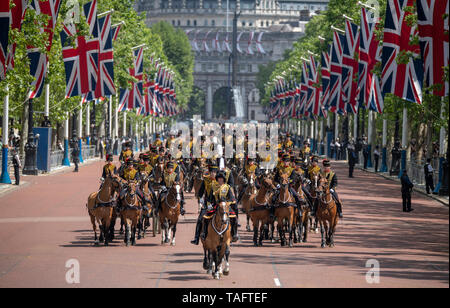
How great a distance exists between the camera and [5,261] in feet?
78.5

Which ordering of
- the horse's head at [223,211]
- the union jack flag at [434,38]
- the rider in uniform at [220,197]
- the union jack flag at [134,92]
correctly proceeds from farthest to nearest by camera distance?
the union jack flag at [134,92]
the union jack flag at [434,38]
the rider in uniform at [220,197]
the horse's head at [223,211]

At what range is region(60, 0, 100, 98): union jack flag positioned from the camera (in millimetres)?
51375

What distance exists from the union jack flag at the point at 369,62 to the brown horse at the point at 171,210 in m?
27.3

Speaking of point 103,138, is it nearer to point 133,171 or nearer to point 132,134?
point 132,134

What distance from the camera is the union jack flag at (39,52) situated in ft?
144

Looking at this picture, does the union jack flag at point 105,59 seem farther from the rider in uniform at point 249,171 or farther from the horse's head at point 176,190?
the horse's head at point 176,190

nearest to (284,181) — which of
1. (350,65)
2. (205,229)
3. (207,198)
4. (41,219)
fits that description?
(207,198)

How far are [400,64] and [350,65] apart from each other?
2222 cm

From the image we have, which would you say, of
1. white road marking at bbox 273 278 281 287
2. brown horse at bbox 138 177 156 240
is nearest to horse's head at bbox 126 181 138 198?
brown horse at bbox 138 177 156 240

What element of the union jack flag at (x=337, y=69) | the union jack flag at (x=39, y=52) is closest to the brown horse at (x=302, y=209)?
the union jack flag at (x=39, y=52)

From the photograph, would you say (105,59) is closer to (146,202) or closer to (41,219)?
(41,219)

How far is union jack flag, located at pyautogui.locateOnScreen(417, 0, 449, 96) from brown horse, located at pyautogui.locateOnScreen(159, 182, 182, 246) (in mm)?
8334
